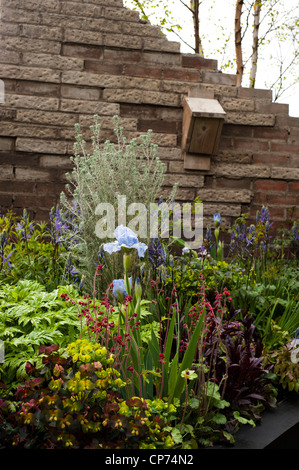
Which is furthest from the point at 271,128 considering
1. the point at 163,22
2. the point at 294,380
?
the point at 163,22

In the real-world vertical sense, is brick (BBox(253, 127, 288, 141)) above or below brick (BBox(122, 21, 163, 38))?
below

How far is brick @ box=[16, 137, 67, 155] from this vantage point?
4172 millimetres

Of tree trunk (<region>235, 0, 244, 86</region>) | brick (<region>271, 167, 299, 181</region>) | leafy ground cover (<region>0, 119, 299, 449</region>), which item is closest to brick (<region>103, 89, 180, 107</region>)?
brick (<region>271, 167, 299, 181</region>)

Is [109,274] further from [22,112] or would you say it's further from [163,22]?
[163,22]

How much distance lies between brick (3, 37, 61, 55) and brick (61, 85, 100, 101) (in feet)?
1.15

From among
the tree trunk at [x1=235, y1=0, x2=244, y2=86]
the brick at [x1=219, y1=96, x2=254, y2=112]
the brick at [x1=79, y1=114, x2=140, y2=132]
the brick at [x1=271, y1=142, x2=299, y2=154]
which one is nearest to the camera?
the brick at [x1=79, y1=114, x2=140, y2=132]

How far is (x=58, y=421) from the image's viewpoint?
1.34m

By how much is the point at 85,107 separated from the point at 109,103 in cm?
23

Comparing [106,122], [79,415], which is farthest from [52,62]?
[79,415]

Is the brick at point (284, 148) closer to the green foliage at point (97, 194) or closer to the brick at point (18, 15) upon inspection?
the green foliage at point (97, 194)

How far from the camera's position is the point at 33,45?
420cm

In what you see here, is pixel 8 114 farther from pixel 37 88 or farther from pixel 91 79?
pixel 91 79

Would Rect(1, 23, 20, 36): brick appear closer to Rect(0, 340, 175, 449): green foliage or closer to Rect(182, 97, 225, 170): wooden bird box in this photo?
Rect(182, 97, 225, 170): wooden bird box

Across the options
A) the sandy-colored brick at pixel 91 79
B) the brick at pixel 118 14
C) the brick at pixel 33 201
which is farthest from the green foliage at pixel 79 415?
the brick at pixel 118 14
